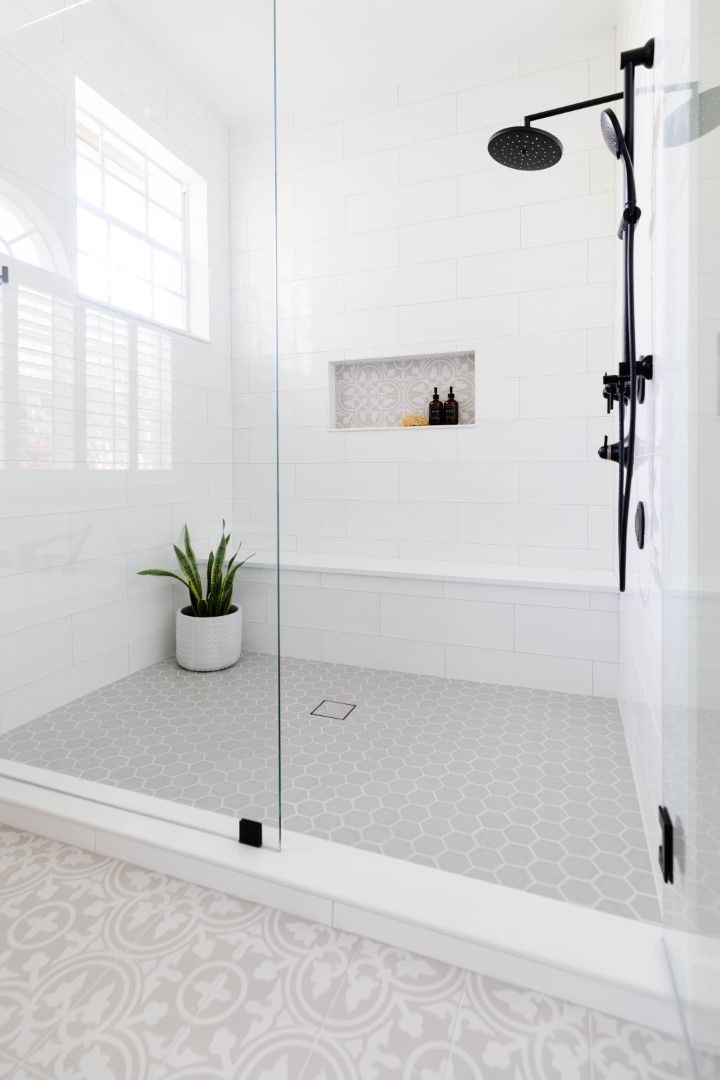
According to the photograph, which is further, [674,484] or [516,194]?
[516,194]

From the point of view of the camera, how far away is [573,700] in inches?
92.4

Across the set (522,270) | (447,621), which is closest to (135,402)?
(447,621)

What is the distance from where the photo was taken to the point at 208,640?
1448 millimetres

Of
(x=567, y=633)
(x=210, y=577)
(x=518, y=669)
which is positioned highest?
(x=210, y=577)

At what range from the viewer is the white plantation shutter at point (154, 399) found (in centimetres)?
146

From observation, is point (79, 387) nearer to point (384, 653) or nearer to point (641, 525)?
point (641, 525)

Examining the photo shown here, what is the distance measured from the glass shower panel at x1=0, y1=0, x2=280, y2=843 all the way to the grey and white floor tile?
0.26 m

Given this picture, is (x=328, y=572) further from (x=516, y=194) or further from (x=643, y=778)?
(x=516, y=194)

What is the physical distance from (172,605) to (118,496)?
32 centimetres

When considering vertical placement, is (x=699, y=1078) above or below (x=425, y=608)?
below

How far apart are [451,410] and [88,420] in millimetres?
1958

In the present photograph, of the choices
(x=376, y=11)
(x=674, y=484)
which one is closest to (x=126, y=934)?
(x=674, y=484)

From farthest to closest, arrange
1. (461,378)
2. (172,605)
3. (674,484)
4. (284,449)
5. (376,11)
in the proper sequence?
(284,449)
(461,378)
(376,11)
(172,605)
(674,484)

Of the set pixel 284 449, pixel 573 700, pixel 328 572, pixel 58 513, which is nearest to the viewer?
pixel 58 513
